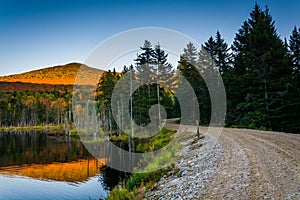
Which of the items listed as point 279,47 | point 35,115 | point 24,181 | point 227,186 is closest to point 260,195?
point 227,186

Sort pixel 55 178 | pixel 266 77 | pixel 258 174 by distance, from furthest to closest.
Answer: pixel 266 77, pixel 55 178, pixel 258 174

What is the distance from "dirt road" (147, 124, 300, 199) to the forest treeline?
10218mm

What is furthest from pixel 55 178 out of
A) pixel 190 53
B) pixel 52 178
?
pixel 190 53

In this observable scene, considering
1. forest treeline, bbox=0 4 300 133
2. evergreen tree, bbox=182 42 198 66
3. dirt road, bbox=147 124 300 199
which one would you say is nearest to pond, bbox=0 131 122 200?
dirt road, bbox=147 124 300 199

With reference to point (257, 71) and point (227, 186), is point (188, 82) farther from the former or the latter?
point (227, 186)

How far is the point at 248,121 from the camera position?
1082 inches

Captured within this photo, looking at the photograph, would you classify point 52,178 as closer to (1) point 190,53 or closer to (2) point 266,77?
(2) point 266,77

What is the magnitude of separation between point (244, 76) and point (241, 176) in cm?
1915

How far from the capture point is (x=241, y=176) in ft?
30.4

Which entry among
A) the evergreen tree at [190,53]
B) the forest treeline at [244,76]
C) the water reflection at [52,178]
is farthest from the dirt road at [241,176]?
the evergreen tree at [190,53]

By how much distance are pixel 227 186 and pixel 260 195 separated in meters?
1.32

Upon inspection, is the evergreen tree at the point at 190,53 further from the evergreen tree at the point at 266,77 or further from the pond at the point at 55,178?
the pond at the point at 55,178

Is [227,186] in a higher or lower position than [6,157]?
higher

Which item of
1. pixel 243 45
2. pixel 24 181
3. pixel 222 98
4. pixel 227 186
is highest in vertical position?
pixel 243 45
